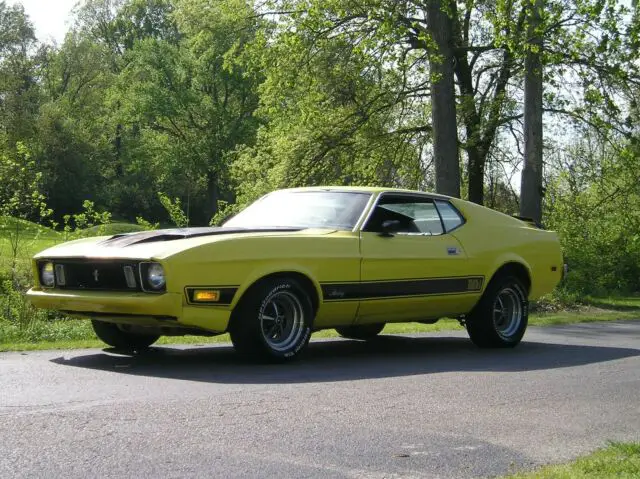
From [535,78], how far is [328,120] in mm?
5637

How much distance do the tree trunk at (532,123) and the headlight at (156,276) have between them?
13573 millimetres

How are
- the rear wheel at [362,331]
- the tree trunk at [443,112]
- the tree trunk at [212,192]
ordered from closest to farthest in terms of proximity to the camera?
the rear wheel at [362,331], the tree trunk at [443,112], the tree trunk at [212,192]

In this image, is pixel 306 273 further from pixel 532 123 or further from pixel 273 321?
pixel 532 123

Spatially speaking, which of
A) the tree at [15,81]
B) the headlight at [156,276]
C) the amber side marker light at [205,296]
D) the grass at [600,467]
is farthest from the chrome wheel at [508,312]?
the tree at [15,81]

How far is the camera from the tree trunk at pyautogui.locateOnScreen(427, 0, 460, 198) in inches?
801

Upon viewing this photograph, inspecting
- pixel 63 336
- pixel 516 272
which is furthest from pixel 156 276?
pixel 516 272

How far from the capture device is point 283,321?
8109 millimetres

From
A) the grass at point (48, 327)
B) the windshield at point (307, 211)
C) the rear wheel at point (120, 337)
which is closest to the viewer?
the rear wheel at point (120, 337)

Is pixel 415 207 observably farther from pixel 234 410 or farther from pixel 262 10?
pixel 262 10

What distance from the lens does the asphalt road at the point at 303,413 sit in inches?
186

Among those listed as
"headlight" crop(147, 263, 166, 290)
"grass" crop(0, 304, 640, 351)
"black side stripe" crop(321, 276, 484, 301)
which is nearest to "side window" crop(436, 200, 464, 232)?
"black side stripe" crop(321, 276, 484, 301)

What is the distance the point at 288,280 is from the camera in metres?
8.01

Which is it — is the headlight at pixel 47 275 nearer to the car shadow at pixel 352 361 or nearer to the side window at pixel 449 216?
the car shadow at pixel 352 361

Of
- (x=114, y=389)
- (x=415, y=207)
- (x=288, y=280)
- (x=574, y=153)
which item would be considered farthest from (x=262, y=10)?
(x=114, y=389)
